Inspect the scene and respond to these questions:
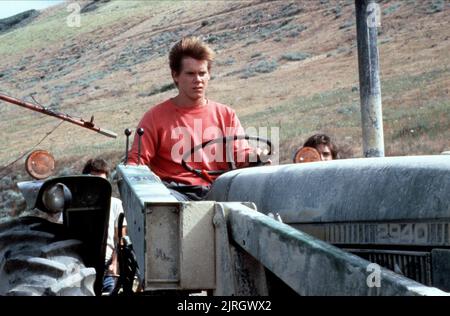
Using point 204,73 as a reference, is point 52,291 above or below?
below

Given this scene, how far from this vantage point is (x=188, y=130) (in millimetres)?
5750

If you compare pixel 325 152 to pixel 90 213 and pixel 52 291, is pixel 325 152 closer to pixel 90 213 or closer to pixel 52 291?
pixel 90 213

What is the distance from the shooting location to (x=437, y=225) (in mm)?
3008

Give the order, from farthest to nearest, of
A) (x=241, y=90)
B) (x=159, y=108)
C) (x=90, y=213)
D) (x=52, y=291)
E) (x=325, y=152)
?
1. (x=241, y=90)
2. (x=325, y=152)
3. (x=159, y=108)
4. (x=90, y=213)
5. (x=52, y=291)

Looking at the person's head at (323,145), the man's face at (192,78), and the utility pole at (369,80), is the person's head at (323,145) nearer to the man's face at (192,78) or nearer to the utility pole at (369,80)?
the man's face at (192,78)

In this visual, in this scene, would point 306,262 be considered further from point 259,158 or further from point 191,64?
point 191,64

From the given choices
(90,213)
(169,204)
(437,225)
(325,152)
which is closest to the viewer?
(437,225)

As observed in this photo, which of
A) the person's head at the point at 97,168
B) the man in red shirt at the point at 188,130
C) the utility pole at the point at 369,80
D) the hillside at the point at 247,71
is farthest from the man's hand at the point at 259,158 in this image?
the hillside at the point at 247,71

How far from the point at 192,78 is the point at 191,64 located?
0.09 metres

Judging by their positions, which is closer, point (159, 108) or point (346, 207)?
point (346, 207)

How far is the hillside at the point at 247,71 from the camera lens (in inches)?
1352
